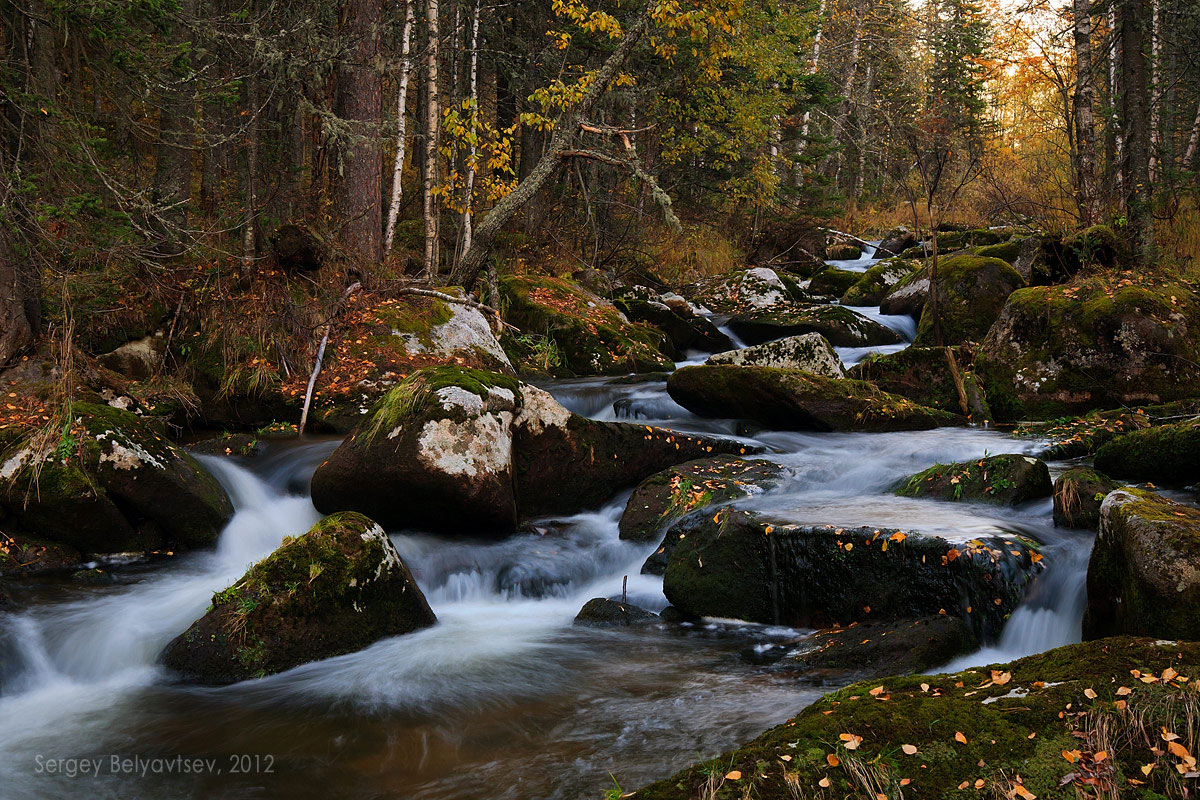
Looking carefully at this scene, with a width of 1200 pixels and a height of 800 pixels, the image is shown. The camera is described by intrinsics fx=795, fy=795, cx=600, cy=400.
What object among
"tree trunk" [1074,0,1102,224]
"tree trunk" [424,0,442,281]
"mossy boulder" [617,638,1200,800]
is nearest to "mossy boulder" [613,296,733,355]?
"tree trunk" [424,0,442,281]

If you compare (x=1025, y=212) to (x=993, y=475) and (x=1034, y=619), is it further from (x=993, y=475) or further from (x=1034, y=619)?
(x=1034, y=619)

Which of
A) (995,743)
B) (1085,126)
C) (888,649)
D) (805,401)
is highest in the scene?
(1085,126)

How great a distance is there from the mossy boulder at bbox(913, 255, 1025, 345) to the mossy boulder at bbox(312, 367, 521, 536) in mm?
8362

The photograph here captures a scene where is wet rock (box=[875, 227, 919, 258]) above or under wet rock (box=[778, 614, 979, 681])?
above

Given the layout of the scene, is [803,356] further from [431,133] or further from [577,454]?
[431,133]

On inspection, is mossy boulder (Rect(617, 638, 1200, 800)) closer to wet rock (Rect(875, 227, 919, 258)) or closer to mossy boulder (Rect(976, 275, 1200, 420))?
mossy boulder (Rect(976, 275, 1200, 420))

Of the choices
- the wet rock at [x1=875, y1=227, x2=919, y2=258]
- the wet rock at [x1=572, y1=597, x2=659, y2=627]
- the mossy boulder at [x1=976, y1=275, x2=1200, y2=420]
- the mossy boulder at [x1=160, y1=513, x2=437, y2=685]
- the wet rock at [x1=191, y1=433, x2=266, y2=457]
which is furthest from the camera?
the wet rock at [x1=875, y1=227, x2=919, y2=258]

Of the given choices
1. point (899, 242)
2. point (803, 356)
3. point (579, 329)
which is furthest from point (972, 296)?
point (899, 242)

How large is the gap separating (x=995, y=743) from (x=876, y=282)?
55.0ft

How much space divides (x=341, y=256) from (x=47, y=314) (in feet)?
12.1

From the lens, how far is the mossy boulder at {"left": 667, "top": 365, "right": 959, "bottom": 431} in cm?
923

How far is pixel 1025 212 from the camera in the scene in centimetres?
1762

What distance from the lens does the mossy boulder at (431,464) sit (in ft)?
21.9

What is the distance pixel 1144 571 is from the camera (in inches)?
148
